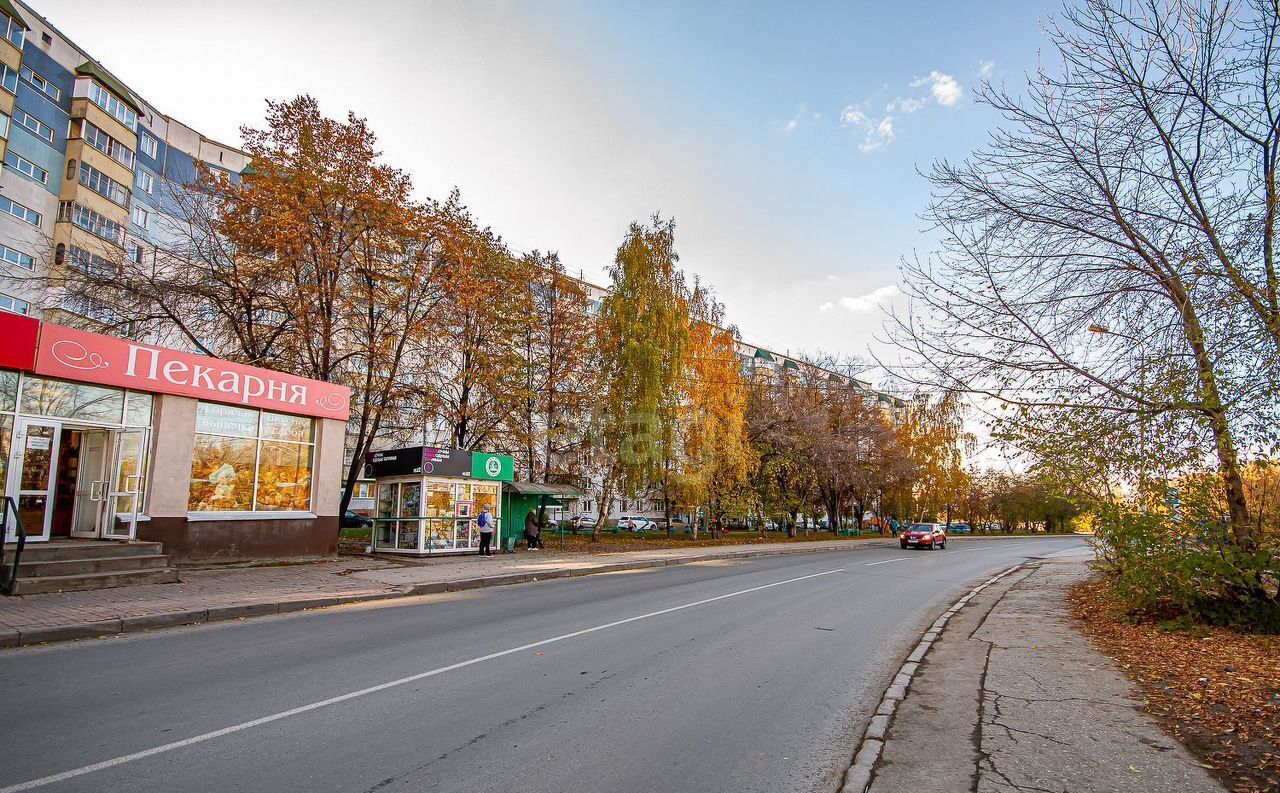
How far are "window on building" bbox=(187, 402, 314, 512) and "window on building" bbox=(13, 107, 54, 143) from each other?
25.8m

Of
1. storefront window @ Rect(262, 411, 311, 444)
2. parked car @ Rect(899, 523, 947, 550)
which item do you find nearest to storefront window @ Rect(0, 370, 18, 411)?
storefront window @ Rect(262, 411, 311, 444)

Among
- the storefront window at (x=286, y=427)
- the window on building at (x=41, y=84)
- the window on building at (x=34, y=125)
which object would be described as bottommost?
the storefront window at (x=286, y=427)

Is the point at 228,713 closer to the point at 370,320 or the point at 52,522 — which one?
the point at 52,522

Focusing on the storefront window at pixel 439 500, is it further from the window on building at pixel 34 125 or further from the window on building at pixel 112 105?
the window on building at pixel 112 105

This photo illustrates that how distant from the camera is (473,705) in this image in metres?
5.66

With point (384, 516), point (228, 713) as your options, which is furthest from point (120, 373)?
point (228, 713)

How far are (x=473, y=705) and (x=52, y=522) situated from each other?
44.6ft

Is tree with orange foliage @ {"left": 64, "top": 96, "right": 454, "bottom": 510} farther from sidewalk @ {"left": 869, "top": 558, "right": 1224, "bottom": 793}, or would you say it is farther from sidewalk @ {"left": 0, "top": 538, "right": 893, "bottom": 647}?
sidewalk @ {"left": 869, "top": 558, "right": 1224, "bottom": 793}

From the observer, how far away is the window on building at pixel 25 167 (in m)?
29.2

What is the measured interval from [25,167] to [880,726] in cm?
4158

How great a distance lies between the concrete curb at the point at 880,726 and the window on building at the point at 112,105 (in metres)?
44.1

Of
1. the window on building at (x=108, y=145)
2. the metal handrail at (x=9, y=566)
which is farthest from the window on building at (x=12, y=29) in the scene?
the metal handrail at (x=9, y=566)

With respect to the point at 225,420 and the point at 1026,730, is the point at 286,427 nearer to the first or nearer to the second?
the point at 225,420

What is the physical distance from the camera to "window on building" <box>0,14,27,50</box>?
28844 mm
